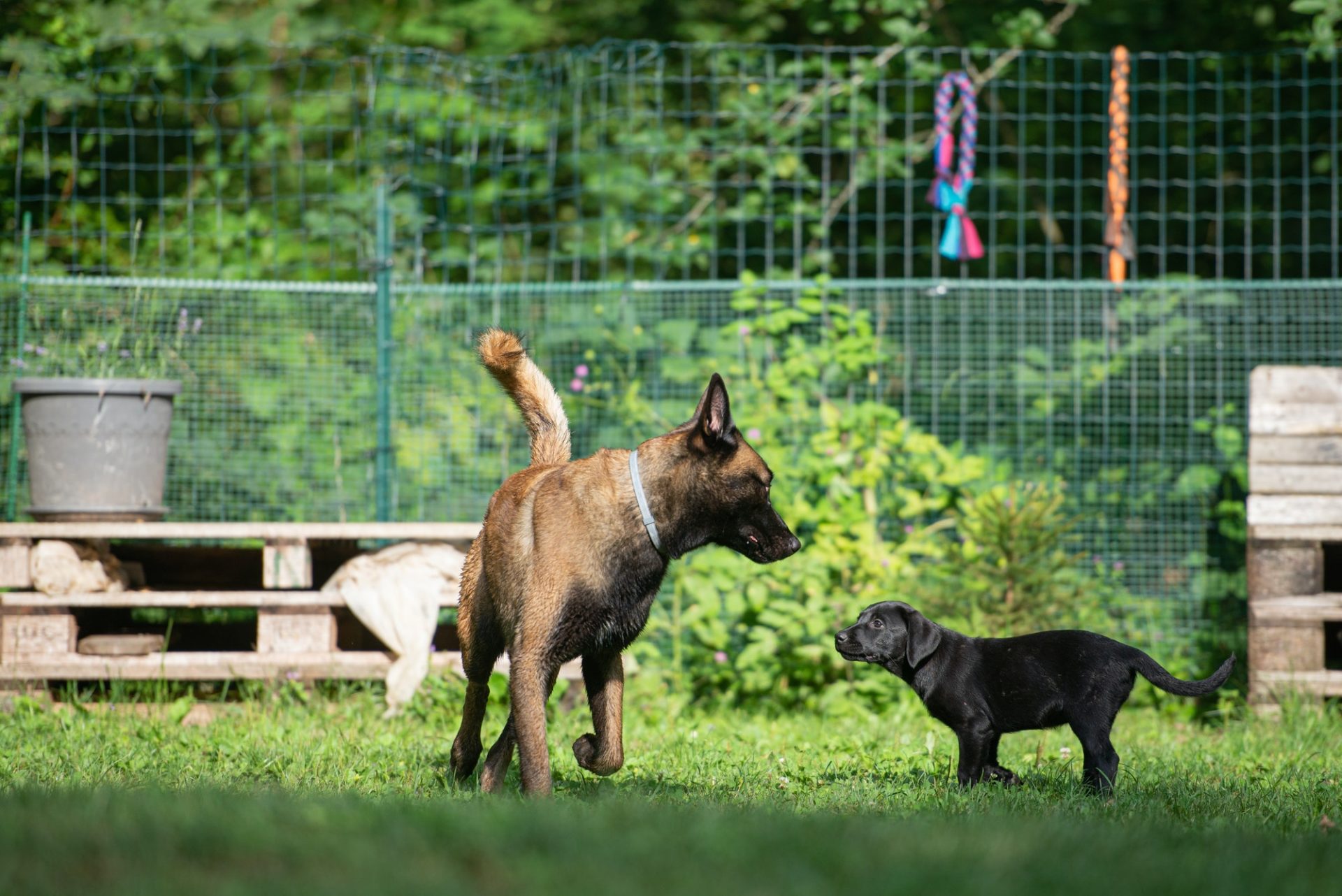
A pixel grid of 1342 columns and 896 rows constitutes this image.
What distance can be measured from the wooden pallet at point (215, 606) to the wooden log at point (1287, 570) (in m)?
3.55

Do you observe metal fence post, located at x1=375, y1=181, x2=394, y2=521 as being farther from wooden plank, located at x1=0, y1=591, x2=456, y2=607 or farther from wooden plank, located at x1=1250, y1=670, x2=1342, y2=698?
wooden plank, located at x1=1250, y1=670, x2=1342, y2=698

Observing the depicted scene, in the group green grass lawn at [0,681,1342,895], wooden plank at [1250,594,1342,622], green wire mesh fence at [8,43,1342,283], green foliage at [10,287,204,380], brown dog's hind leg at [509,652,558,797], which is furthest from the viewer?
green wire mesh fence at [8,43,1342,283]

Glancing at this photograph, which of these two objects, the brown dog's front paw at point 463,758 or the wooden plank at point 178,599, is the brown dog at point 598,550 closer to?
the brown dog's front paw at point 463,758

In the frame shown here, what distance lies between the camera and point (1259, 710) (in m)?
6.47

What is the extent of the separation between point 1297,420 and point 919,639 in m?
3.03

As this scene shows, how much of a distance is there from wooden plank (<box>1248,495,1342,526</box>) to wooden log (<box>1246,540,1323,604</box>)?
0.12m

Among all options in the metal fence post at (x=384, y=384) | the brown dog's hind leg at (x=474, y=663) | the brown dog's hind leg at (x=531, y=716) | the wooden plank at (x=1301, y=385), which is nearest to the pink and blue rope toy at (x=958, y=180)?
the wooden plank at (x=1301, y=385)

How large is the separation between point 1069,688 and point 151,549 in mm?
5051

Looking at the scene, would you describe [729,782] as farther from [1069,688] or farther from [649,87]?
[649,87]

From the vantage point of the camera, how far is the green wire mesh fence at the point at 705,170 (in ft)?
30.1

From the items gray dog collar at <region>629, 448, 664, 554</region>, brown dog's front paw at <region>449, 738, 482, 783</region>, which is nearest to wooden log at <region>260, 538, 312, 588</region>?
brown dog's front paw at <region>449, 738, 482, 783</region>

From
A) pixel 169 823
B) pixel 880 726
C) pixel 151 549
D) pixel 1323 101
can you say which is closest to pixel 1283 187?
pixel 1323 101

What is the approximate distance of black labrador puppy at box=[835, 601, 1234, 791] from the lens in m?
4.54

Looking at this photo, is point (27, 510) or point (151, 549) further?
point (151, 549)
